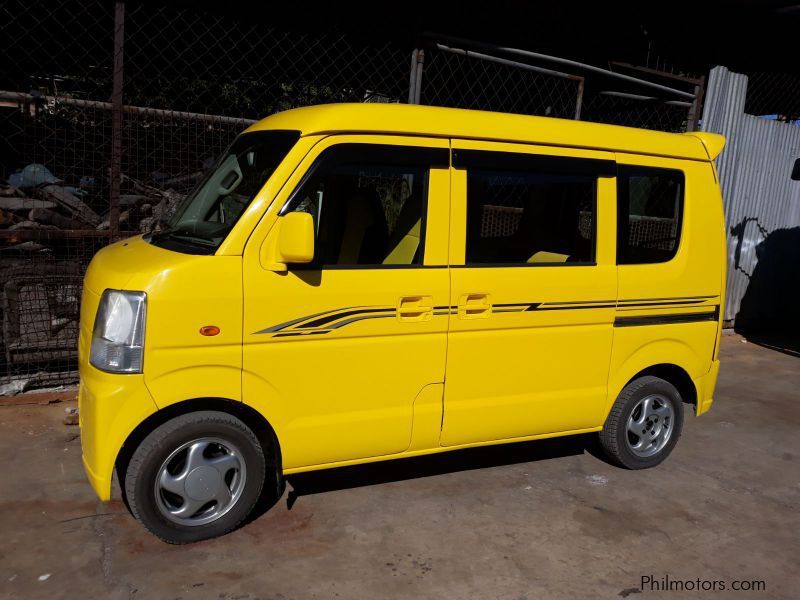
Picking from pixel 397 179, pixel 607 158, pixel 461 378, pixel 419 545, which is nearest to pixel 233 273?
pixel 397 179

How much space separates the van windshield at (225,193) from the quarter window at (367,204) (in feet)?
0.81

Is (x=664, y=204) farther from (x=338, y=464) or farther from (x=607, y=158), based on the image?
(x=338, y=464)

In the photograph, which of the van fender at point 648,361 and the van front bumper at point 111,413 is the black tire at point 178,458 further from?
the van fender at point 648,361

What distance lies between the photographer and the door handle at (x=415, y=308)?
371cm

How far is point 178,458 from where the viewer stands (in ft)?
11.4

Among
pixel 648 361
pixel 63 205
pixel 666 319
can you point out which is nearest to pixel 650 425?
pixel 648 361

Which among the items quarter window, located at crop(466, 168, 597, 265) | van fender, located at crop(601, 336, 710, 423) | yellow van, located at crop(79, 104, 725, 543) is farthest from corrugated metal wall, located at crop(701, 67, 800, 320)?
quarter window, located at crop(466, 168, 597, 265)

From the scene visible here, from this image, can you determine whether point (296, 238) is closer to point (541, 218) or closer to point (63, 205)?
point (541, 218)

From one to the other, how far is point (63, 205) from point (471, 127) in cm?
416

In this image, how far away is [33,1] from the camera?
27.0 feet

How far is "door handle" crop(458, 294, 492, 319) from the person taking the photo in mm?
3857

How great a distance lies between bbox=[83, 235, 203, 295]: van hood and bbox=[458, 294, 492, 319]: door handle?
4.81 ft

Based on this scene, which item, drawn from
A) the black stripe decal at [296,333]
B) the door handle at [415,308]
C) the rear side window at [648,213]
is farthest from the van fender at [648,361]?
the black stripe decal at [296,333]

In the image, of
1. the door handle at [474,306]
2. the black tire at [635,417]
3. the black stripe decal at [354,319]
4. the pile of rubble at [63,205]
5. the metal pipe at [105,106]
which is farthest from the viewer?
the pile of rubble at [63,205]
